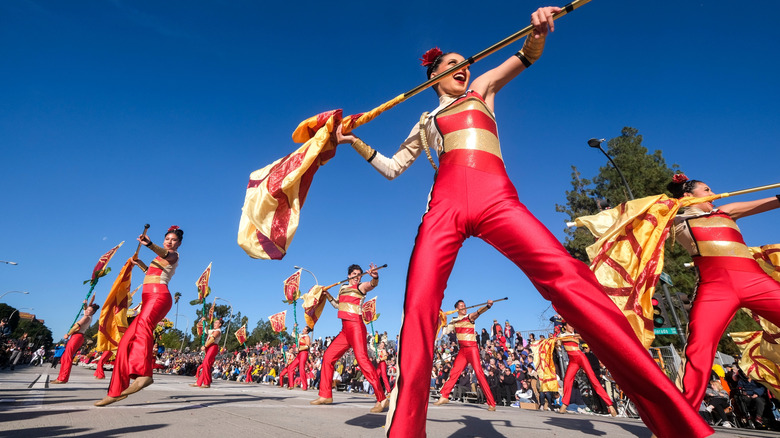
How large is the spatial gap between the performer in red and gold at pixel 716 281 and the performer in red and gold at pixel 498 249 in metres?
1.88

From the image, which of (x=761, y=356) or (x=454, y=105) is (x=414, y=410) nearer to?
(x=454, y=105)

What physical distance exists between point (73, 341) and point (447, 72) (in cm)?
1227

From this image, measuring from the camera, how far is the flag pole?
89.5 inches

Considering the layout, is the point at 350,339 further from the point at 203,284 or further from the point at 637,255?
the point at 203,284

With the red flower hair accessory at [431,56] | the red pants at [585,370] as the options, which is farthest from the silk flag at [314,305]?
the red flower hair accessory at [431,56]

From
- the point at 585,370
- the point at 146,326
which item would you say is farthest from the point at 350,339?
the point at 585,370

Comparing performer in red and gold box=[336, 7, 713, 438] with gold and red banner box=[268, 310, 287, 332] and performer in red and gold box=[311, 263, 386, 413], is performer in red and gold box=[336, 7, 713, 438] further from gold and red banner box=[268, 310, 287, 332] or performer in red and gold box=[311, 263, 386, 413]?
gold and red banner box=[268, 310, 287, 332]

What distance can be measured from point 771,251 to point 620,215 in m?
2.18

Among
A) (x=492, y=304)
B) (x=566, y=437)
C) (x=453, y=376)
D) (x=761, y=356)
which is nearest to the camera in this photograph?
(x=566, y=437)

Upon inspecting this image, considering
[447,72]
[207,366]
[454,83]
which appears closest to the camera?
[447,72]

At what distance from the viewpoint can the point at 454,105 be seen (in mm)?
2562

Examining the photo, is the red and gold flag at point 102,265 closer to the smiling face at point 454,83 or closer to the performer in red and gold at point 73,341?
A: the performer in red and gold at point 73,341

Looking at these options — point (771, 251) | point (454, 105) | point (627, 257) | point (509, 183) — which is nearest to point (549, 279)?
point (509, 183)

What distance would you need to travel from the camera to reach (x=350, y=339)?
649 cm
